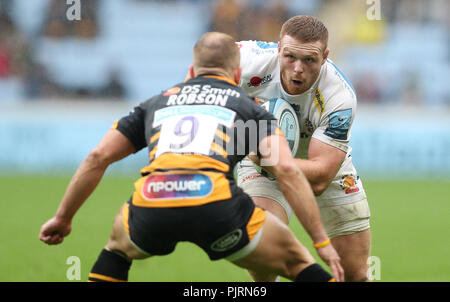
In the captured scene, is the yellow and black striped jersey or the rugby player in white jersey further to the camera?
the rugby player in white jersey

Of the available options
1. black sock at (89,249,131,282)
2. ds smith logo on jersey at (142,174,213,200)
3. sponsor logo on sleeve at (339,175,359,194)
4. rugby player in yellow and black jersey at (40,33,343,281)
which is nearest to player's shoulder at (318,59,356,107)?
sponsor logo on sleeve at (339,175,359,194)

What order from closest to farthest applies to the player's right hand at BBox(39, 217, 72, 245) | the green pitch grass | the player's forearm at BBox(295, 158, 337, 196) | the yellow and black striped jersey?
the yellow and black striped jersey, the player's right hand at BBox(39, 217, 72, 245), the player's forearm at BBox(295, 158, 337, 196), the green pitch grass

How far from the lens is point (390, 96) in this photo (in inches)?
732

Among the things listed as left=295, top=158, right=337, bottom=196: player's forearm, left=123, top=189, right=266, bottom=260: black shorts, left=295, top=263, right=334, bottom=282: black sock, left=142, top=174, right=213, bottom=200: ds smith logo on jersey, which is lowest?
left=295, top=263, right=334, bottom=282: black sock

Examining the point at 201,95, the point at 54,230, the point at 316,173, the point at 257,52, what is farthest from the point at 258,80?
the point at 54,230

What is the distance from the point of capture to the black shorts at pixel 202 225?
3844mm

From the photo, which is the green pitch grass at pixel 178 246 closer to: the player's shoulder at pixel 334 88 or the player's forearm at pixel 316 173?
the player's forearm at pixel 316 173

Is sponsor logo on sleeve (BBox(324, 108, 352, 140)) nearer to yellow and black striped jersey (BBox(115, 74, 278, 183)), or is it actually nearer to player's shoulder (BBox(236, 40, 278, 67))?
player's shoulder (BBox(236, 40, 278, 67))

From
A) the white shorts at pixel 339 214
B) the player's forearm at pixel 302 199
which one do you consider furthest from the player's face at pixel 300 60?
the player's forearm at pixel 302 199

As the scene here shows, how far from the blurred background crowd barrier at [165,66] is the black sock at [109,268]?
38.7 ft

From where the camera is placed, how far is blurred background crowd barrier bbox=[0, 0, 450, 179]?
51.8 feet

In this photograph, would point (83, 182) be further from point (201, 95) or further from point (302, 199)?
point (302, 199)

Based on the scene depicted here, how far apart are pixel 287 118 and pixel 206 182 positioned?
165cm
